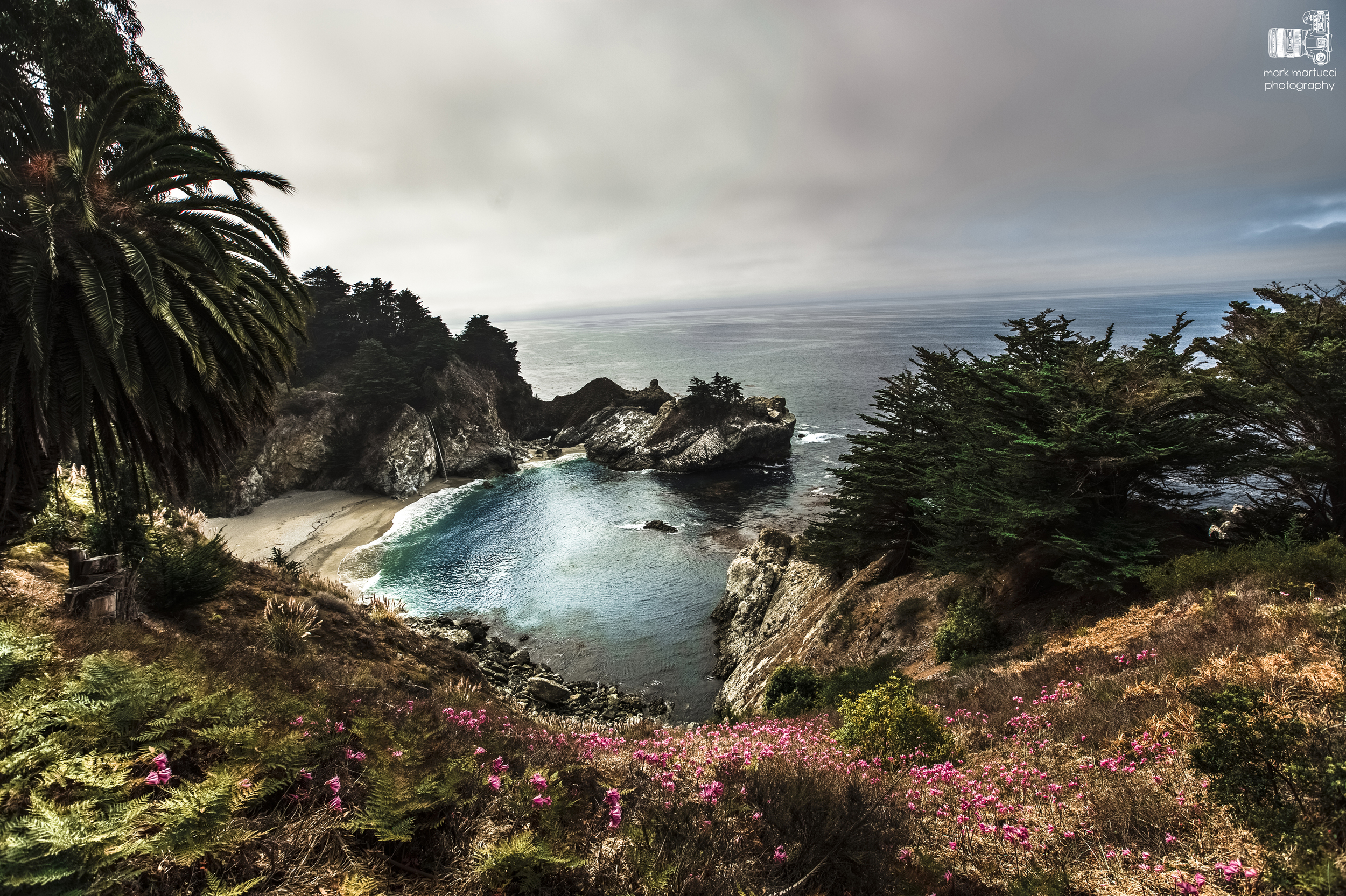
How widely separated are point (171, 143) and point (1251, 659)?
710 inches

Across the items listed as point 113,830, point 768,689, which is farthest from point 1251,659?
point 113,830

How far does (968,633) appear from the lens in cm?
1416

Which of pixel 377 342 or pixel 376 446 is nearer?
pixel 376 446

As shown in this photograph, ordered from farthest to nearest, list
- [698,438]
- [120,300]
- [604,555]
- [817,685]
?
[698,438], [604,555], [817,685], [120,300]

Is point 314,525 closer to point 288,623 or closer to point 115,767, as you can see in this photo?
point 288,623

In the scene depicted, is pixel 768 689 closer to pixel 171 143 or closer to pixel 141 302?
pixel 141 302

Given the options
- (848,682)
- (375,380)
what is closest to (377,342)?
(375,380)

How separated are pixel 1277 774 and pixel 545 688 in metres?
22.3

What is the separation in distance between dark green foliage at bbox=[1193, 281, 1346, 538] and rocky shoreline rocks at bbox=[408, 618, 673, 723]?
65.2 feet

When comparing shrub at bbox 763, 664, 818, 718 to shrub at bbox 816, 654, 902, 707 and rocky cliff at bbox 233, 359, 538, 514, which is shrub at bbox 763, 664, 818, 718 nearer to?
shrub at bbox 816, 654, 902, 707

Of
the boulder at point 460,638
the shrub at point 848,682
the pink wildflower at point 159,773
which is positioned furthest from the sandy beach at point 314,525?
the pink wildflower at point 159,773

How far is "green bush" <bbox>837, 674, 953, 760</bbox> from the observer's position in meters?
7.81

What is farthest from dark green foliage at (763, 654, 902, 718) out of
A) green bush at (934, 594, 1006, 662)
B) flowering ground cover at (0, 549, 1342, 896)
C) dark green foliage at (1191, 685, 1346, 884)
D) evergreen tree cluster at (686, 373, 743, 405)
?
evergreen tree cluster at (686, 373, 743, 405)

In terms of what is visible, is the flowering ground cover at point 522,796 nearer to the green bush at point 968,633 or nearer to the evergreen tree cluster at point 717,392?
the green bush at point 968,633
